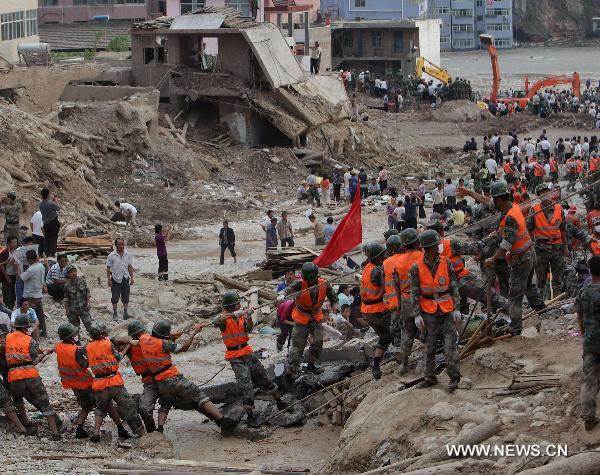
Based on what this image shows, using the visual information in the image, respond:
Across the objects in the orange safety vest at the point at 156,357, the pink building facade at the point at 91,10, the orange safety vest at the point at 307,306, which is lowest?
the orange safety vest at the point at 156,357

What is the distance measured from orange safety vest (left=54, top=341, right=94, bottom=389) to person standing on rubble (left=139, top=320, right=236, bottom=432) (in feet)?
2.19

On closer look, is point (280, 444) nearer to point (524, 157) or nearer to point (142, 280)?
point (142, 280)

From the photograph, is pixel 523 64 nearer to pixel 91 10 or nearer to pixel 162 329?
pixel 91 10

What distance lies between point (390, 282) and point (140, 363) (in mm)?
2895

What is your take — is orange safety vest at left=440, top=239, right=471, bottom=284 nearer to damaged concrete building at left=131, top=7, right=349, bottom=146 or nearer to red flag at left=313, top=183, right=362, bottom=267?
red flag at left=313, top=183, right=362, bottom=267

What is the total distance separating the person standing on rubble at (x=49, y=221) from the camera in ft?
71.4

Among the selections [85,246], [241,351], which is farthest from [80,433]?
[85,246]

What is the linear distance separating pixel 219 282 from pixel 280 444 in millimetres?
8440

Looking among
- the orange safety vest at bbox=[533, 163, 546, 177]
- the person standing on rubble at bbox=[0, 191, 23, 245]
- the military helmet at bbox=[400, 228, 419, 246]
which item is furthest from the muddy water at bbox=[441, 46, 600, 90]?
the military helmet at bbox=[400, 228, 419, 246]

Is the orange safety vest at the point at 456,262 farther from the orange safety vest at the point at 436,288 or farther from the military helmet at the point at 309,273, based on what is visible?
the orange safety vest at the point at 436,288

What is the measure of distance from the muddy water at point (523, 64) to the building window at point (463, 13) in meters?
3.08

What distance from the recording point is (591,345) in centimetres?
1052

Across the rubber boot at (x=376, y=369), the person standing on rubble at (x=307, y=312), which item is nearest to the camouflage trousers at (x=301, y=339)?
the person standing on rubble at (x=307, y=312)

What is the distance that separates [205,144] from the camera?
1476 inches
